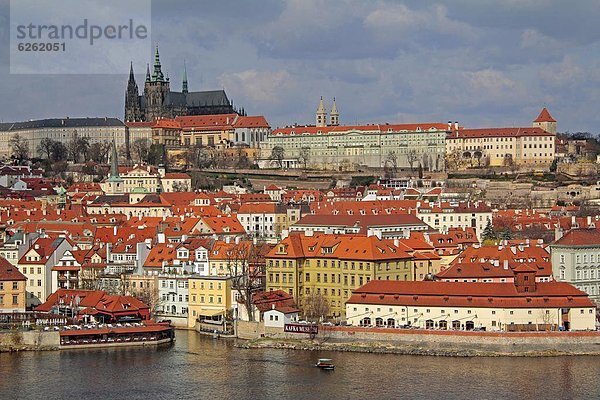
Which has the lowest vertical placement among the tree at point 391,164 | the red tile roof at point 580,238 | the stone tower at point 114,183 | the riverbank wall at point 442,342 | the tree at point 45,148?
the riverbank wall at point 442,342

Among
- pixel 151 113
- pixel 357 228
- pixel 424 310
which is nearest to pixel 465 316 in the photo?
pixel 424 310

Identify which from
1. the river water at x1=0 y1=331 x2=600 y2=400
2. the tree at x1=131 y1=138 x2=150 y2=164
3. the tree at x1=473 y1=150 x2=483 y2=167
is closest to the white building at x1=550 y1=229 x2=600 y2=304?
the river water at x1=0 y1=331 x2=600 y2=400

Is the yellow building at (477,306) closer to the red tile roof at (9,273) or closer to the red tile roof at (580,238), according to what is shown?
the red tile roof at (580,238)

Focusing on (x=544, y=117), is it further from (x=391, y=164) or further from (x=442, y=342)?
(x=442, y=342)

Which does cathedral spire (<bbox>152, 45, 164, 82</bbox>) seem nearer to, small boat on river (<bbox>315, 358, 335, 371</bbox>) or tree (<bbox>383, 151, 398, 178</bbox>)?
tree (<bbox>383, 151, 398, 178</bbox>)

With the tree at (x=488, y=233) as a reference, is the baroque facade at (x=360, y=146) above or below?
above

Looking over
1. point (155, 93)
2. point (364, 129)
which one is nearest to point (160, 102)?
point (155, 93)

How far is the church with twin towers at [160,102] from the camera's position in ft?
490

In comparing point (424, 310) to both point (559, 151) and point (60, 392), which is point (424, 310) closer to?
point (60, 392)

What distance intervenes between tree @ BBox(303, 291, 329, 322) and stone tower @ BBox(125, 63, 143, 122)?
106 metres

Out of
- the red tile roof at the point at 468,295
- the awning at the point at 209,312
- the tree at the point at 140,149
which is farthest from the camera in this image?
the tree at the point at 140,149

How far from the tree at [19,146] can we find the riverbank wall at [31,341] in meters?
90.7

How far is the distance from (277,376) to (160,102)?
11461 cm

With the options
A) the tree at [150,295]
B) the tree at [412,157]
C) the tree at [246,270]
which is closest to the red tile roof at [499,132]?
the tree at [412,157]
